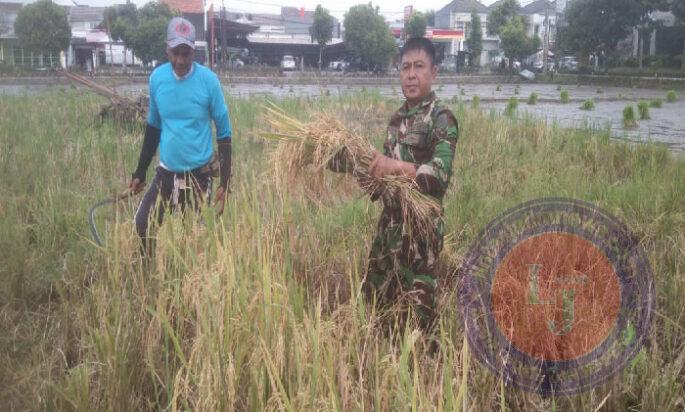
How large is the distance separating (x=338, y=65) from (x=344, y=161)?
41103mm

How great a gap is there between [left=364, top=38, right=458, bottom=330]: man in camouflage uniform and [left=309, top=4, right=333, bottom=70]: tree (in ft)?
127

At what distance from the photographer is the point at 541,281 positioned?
2480mm

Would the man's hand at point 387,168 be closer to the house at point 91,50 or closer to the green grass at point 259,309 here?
the green grass at point 259,309

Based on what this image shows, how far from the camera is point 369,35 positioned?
38500mm

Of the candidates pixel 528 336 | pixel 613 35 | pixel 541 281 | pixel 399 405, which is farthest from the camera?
pixel 613 35

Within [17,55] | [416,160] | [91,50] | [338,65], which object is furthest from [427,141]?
[338,65]

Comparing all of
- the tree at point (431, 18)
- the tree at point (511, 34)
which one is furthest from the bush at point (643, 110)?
the tree at point (431, 18)

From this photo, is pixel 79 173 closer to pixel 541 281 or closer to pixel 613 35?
pixel 541 281

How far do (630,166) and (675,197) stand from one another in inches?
64.8

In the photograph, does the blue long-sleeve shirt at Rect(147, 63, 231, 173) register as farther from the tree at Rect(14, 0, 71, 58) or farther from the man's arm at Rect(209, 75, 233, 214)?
the tree at Rect(14, 0, 71, 58)

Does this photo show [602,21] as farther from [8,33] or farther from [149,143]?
[149,143]

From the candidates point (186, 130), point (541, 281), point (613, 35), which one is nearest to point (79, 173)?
point (186, 130)

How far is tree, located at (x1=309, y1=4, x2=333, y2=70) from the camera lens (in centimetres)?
3950

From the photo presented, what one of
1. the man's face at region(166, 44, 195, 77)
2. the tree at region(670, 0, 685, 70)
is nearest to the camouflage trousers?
the man's face at region(166, 44, 195, 77)
